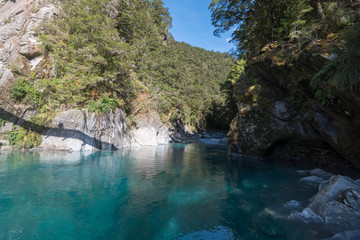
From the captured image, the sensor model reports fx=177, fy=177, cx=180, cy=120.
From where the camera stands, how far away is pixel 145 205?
5.83m

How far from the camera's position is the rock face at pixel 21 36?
1936 cm

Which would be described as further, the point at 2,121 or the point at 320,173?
the point at 2,121

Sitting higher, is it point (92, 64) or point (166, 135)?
point (92, 64)

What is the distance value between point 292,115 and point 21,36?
1199 inches

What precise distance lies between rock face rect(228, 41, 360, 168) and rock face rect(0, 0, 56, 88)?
23.3 m

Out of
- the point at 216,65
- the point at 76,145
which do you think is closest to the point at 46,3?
the point at 76,145

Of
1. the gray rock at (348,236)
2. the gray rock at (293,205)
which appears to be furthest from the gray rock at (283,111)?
the gray rock at (348,236)

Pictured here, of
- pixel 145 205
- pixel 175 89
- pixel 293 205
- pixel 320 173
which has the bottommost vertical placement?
pixel 145 205

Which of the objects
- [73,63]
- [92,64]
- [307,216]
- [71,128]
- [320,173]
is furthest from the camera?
[92,64]

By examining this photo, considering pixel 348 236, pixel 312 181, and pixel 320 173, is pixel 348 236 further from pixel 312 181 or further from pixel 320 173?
pixel 320 173

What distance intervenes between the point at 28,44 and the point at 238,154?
26.7 metres

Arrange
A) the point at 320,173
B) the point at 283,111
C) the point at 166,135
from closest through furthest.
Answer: the point at 320,173 → the point at 283,111 → the point at 166,135

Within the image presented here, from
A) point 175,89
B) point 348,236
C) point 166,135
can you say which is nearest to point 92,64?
point 166,135

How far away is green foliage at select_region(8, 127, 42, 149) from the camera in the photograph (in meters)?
15.9
